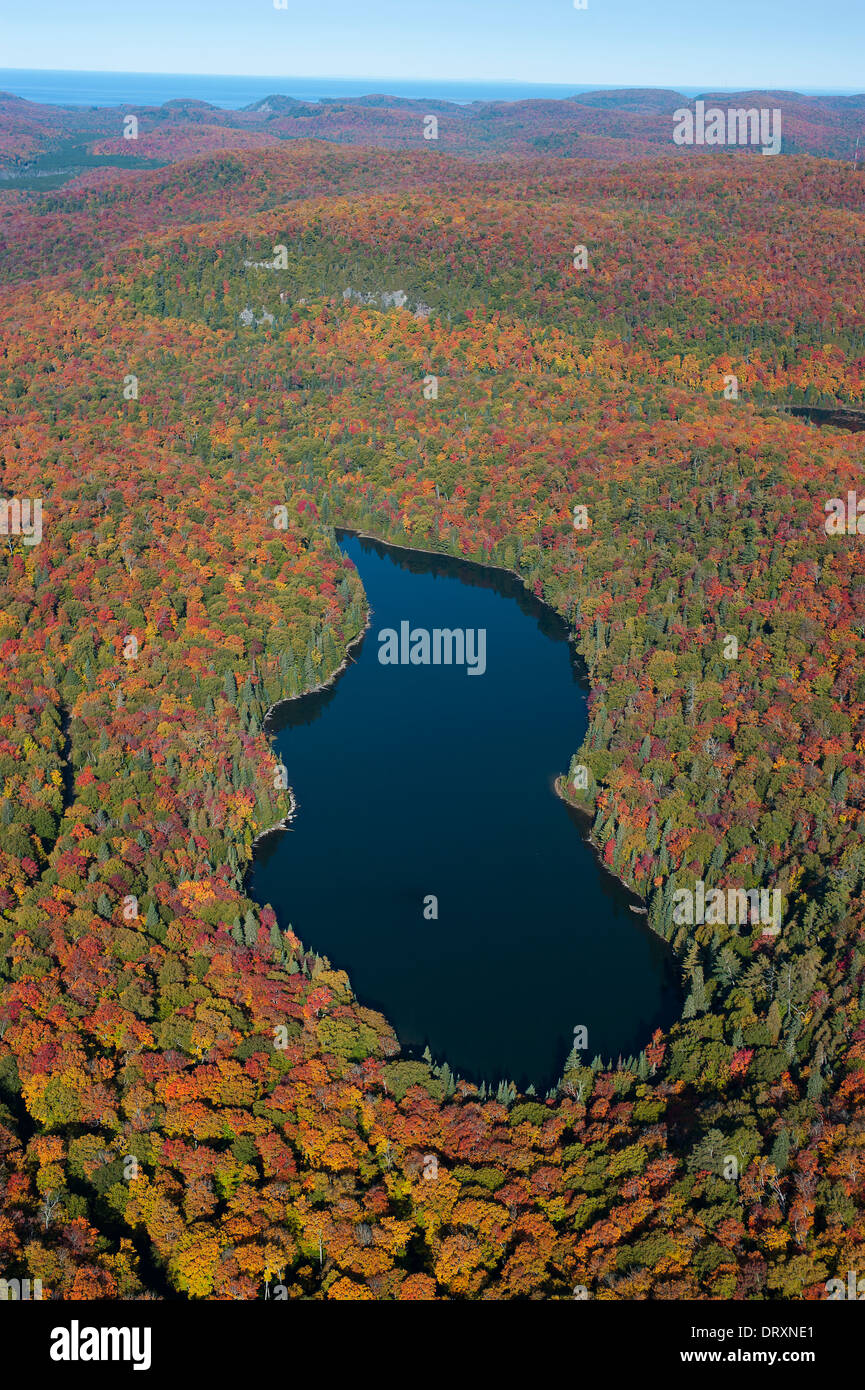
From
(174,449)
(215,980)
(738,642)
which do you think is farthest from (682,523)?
(215,980)

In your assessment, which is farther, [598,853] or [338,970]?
[598,853]

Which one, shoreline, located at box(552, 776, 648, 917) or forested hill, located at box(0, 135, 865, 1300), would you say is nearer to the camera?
forested hill, located at box(0, 135, 865, 1300)

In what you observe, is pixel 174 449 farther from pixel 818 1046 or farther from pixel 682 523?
pixel 818 1046

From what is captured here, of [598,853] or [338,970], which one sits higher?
[598,853]

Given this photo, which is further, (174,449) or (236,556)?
(174,449)

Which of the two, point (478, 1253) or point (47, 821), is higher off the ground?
point (47, 821)

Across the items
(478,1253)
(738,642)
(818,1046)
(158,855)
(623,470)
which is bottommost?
(478,1253)

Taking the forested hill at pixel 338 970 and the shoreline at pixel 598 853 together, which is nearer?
the forested hill at pixel 338 970

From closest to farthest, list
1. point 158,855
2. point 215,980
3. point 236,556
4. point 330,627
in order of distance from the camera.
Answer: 1. point 215,980
2. point 158,855
3. point 330,627
4. point 236,556

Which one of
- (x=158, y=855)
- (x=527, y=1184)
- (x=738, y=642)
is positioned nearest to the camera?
(x=527, y=1184)
